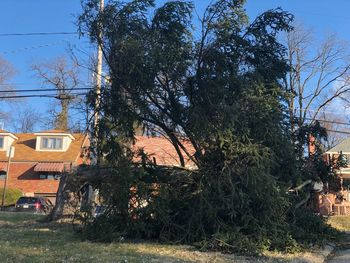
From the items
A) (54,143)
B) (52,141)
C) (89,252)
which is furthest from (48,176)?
(89,252)

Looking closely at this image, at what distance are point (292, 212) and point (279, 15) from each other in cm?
589

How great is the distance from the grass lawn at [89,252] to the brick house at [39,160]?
31987mm

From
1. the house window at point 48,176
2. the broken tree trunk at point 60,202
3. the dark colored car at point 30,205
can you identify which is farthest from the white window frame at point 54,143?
the broken tree trunk at point 60,202

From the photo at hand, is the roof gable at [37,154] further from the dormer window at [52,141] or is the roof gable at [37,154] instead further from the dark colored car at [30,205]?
the dark colored car at [30,205]

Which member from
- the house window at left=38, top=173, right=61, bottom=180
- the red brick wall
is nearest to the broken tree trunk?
the red brick wall

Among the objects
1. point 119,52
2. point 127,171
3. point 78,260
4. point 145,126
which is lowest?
point 78,260

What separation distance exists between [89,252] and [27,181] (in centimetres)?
3803

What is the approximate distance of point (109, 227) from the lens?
13.5 meters

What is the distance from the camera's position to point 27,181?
4697 cm

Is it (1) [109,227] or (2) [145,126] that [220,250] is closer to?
(1) [109,227]

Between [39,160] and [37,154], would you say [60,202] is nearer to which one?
[39,160]

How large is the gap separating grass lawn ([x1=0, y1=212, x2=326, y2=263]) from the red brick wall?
32.9 metres

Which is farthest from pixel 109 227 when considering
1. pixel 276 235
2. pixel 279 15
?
pixel 279 15

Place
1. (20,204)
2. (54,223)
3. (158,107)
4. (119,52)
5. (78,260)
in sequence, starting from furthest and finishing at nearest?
1. (20,204)
2. (54,223)
3. (158,107)
4. (119,52)
5. (78,260)
